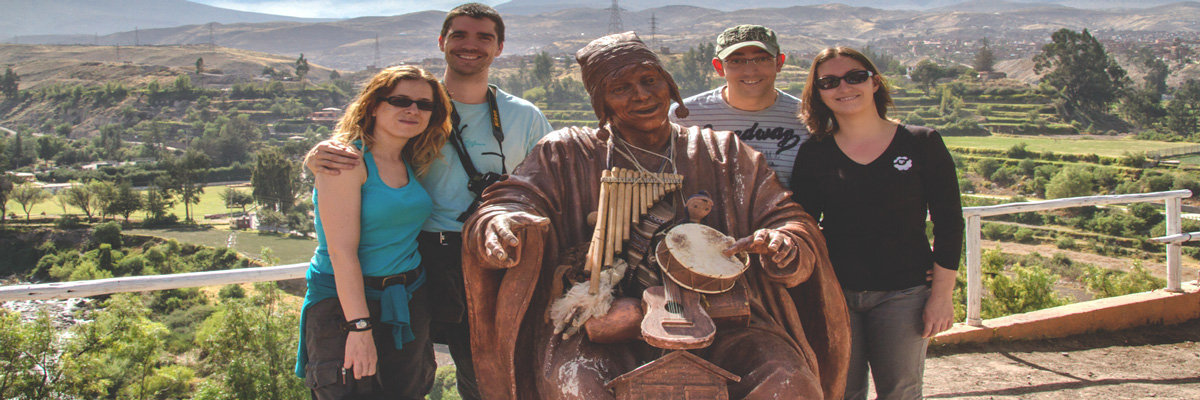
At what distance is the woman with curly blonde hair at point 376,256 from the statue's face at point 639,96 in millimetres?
834

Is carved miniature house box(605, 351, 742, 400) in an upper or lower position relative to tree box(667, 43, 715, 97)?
lower

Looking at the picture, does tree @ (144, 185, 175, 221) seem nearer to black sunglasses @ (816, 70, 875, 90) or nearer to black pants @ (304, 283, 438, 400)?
black pants @ (304, 283, 438, 400)

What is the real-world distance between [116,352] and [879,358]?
4.59 metres

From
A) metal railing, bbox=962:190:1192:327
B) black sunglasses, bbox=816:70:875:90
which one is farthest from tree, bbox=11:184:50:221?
black sunglasses, bbox=816:70:875:90

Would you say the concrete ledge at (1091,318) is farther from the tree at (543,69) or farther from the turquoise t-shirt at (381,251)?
the tree at (543,69)

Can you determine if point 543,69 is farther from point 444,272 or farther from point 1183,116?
point 444,272

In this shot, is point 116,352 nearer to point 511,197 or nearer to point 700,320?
point 511,197

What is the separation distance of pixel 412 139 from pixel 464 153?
32 cm

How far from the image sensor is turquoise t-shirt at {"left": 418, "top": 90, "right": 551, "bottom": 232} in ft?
12.3

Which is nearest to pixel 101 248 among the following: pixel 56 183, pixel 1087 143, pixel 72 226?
pixel 72 226

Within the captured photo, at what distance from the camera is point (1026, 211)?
600 cm

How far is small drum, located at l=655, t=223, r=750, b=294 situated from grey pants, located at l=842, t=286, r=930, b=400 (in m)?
0.86

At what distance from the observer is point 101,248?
224 feet

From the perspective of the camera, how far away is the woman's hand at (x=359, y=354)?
125 inches
